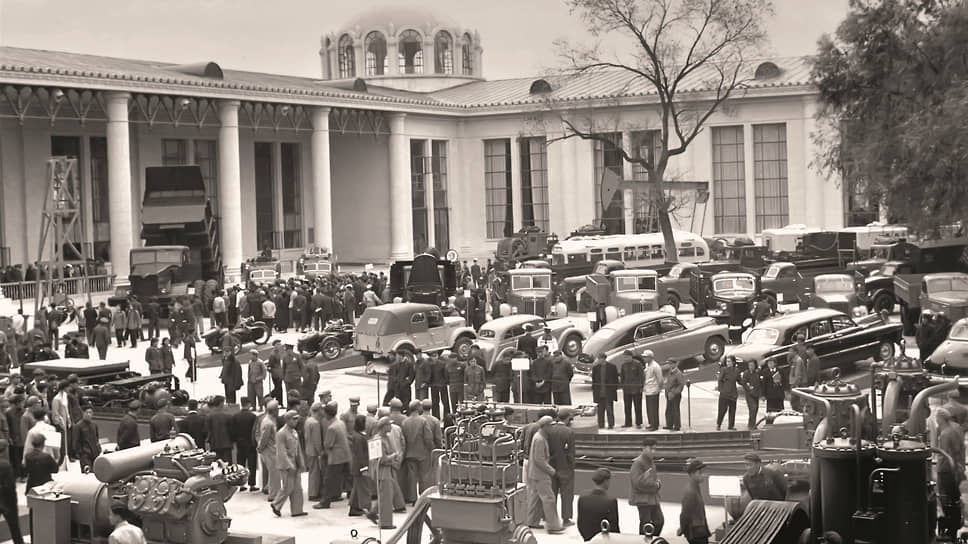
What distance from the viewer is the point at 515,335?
2825 cm

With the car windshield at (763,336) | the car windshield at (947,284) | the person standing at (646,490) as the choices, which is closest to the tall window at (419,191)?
the car windshield at (947,284)

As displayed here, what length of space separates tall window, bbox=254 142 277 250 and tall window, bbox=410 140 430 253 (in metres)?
6.69

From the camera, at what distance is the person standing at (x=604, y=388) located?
2208 cm

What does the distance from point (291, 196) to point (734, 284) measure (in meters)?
33.6

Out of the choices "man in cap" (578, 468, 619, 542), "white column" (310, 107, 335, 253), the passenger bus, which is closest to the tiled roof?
"white column" (310, 107, 335, 253)

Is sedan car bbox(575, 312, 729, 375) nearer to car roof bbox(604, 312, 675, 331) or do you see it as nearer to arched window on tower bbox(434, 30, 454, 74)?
car roof bbox(604, 312, 675, 331)

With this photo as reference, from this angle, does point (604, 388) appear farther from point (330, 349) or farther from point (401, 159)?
point (401, 159)

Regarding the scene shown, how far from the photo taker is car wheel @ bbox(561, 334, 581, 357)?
94.9 feet

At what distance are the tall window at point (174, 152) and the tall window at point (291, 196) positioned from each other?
23.3 ft

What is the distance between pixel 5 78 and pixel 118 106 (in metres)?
5.35

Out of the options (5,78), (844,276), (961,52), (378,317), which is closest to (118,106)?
(5,78)

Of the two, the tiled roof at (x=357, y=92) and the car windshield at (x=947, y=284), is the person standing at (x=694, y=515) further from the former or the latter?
the tiled roof at (x=357, y=92)

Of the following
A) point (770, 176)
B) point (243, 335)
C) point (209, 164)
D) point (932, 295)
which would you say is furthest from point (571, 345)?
point (770, 176)

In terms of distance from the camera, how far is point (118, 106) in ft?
153
